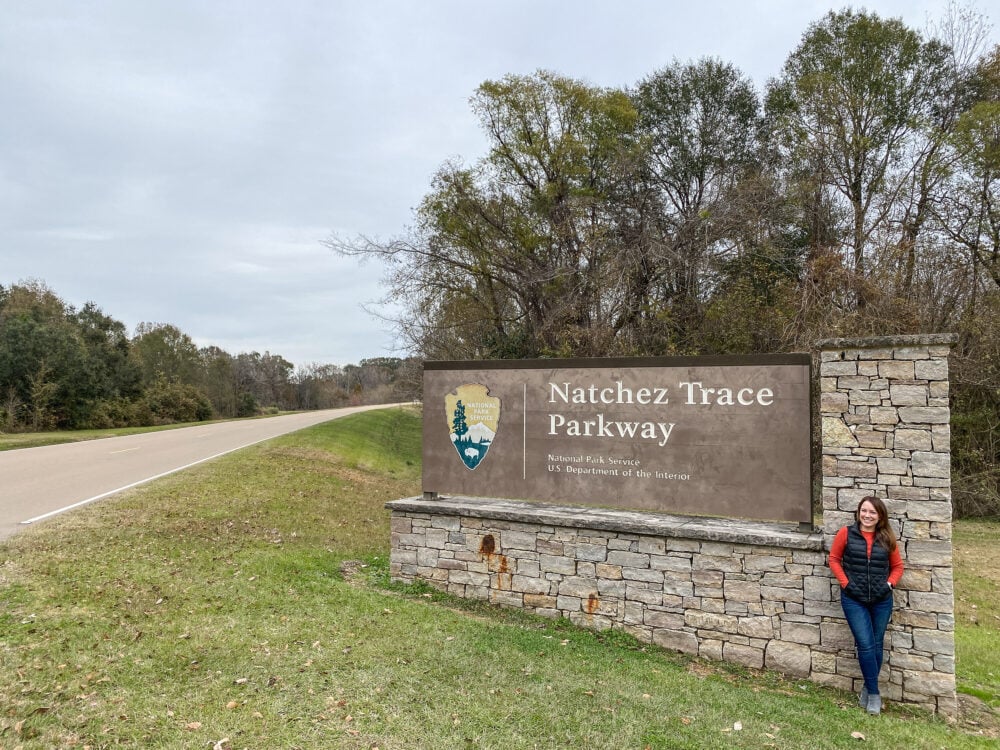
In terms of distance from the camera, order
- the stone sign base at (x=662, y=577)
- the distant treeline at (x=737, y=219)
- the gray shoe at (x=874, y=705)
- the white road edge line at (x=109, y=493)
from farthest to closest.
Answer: the distant treeline at (x=737, y=219)
the white road edge line at (x=109, y=493)
the stone sign base at (x=662, y=577)
the gray shoe at (x=874, y=705)

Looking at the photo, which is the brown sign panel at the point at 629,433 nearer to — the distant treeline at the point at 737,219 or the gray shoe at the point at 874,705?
the gray shoe at the point at 874,705

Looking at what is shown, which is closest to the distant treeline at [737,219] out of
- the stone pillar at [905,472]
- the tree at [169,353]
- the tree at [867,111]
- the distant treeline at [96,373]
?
the tree at [867,111]

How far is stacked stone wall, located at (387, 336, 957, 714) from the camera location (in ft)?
17.2

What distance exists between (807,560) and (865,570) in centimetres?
57

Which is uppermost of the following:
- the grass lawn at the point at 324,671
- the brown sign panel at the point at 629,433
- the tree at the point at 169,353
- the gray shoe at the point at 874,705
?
the tree at the point at 169,353

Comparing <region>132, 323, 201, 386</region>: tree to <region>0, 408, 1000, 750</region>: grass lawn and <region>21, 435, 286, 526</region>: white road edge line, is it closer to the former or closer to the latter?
<region>21, 435, 286, 526</region>: white road edge line

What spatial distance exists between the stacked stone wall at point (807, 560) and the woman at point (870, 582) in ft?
0.98

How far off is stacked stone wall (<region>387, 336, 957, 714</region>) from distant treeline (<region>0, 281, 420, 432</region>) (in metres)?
15.8

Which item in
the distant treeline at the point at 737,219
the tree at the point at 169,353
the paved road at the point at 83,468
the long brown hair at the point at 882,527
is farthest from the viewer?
the tree at the point at 169,353

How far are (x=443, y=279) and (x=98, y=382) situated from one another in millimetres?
22188

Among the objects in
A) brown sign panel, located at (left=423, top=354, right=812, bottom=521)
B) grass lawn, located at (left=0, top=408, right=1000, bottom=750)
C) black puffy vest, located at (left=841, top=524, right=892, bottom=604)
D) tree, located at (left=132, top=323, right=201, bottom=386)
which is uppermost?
tree, located at (left=132, top=323, right=201, bottom=386)

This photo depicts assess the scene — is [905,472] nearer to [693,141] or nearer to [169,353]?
[693,141]

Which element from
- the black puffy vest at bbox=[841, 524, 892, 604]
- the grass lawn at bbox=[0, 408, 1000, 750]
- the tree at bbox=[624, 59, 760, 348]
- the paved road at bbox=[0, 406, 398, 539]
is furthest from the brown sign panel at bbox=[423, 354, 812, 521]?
the tree at bbox=[624, 59, 760, 348]

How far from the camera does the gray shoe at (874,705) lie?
16.3ft
